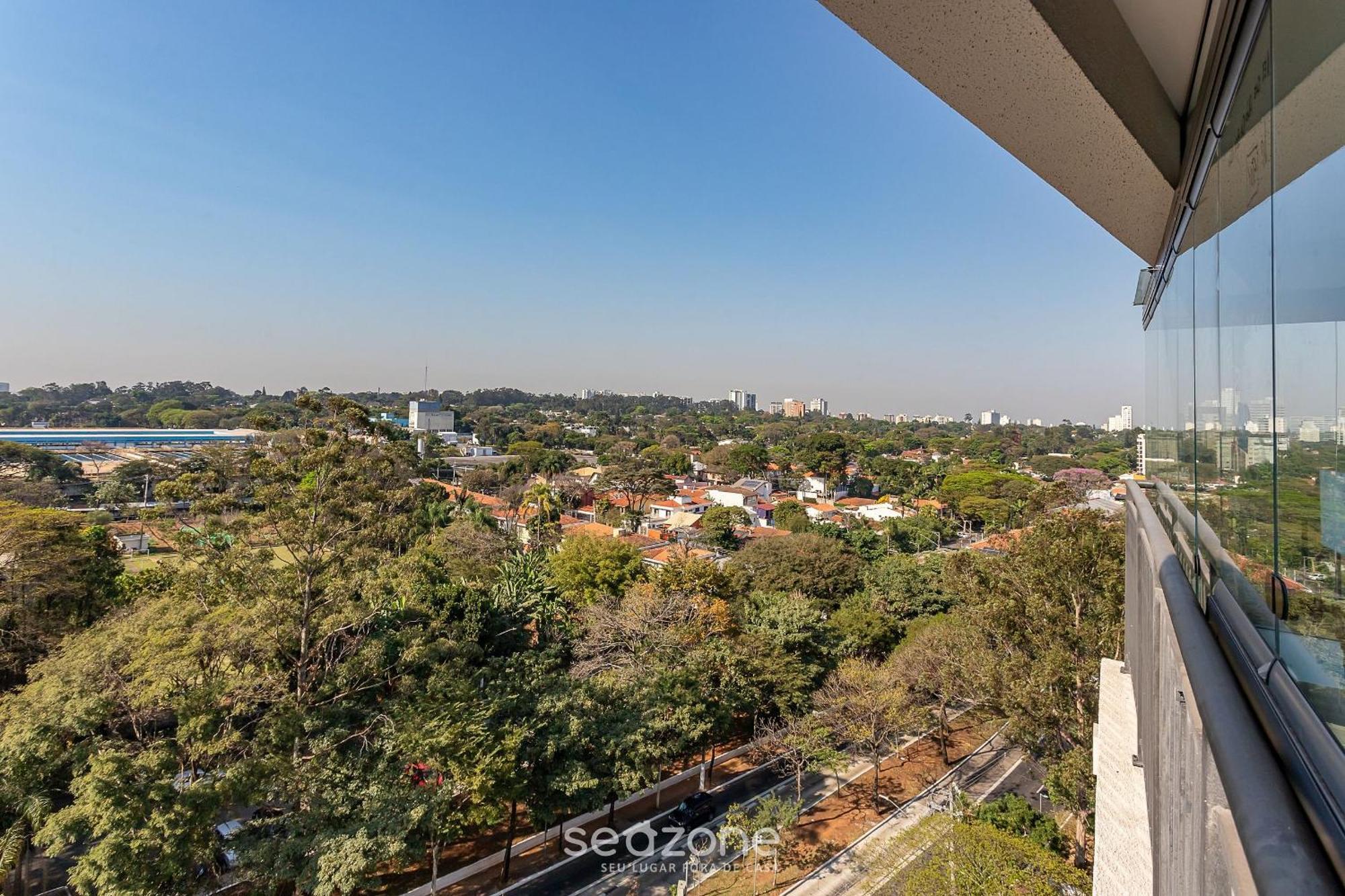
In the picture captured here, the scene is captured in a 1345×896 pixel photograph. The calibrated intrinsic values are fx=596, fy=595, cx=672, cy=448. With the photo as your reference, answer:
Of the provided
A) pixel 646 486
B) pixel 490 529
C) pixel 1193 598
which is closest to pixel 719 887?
pixel 1193 598

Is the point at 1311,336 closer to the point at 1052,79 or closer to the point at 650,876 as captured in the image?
the point at 1052,79

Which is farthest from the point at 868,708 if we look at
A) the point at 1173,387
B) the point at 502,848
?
the point at 1173,387

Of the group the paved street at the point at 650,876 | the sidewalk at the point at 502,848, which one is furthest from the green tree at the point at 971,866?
the sidewalk at the point at 502,848

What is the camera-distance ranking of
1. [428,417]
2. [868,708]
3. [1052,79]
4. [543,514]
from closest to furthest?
[1052,79] → [868,708] → [543,514] → [428,417]

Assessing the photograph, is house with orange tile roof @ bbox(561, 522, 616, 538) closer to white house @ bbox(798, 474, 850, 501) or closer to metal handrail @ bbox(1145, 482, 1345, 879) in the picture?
white house @ bbox(798, 474, 850, 501)

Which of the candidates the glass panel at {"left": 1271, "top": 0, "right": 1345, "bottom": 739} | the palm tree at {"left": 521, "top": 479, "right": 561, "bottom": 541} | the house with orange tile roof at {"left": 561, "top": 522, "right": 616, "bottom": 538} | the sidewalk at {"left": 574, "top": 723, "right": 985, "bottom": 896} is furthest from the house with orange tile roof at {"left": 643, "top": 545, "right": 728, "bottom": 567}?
the glass panel at {"left": 1271, "top": 0, "right": 1345, "bottom": 739}

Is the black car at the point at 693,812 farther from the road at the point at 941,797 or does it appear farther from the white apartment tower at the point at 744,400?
the white apartment tower at the point at 744,400
